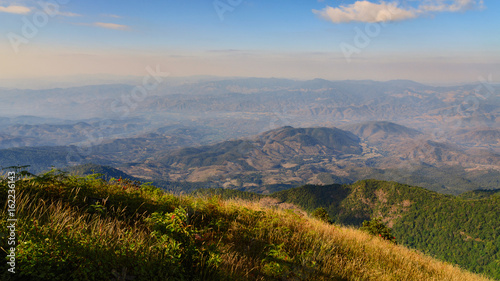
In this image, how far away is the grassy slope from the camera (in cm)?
338

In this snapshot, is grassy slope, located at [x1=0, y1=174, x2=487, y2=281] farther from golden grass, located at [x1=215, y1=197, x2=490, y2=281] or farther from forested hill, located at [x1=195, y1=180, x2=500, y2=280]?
forested hill, located at [x1=195, y1=180, x2=500, y2=280]

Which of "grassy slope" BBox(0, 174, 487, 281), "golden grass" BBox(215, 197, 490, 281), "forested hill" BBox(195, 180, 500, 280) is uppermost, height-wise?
"grassy slope" BBox(0, 174, 487, 281)

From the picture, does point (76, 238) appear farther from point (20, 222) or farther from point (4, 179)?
point (4, 179)

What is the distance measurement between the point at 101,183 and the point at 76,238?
331 cm

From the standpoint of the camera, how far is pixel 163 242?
4.18 meters

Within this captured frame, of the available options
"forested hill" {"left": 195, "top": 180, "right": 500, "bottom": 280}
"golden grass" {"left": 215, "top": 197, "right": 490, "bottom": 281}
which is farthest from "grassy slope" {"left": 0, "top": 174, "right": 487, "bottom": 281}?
"forested hill" {"left": 195, "top": 180, "right": 500, "bottom": 280}

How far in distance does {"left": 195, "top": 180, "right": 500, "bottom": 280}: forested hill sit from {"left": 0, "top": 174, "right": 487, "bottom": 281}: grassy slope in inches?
3792

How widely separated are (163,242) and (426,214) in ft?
595

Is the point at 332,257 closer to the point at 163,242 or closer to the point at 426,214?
the point at 163,242

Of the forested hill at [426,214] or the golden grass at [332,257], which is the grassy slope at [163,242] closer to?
the golden grass at [332,257]

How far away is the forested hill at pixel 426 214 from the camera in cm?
12281

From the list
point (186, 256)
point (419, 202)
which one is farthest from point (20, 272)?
point (419, 202)

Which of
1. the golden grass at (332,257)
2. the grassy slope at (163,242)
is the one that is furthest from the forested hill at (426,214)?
the grassy slope at (163,242)

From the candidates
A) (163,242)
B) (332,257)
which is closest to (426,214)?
(332,257)
